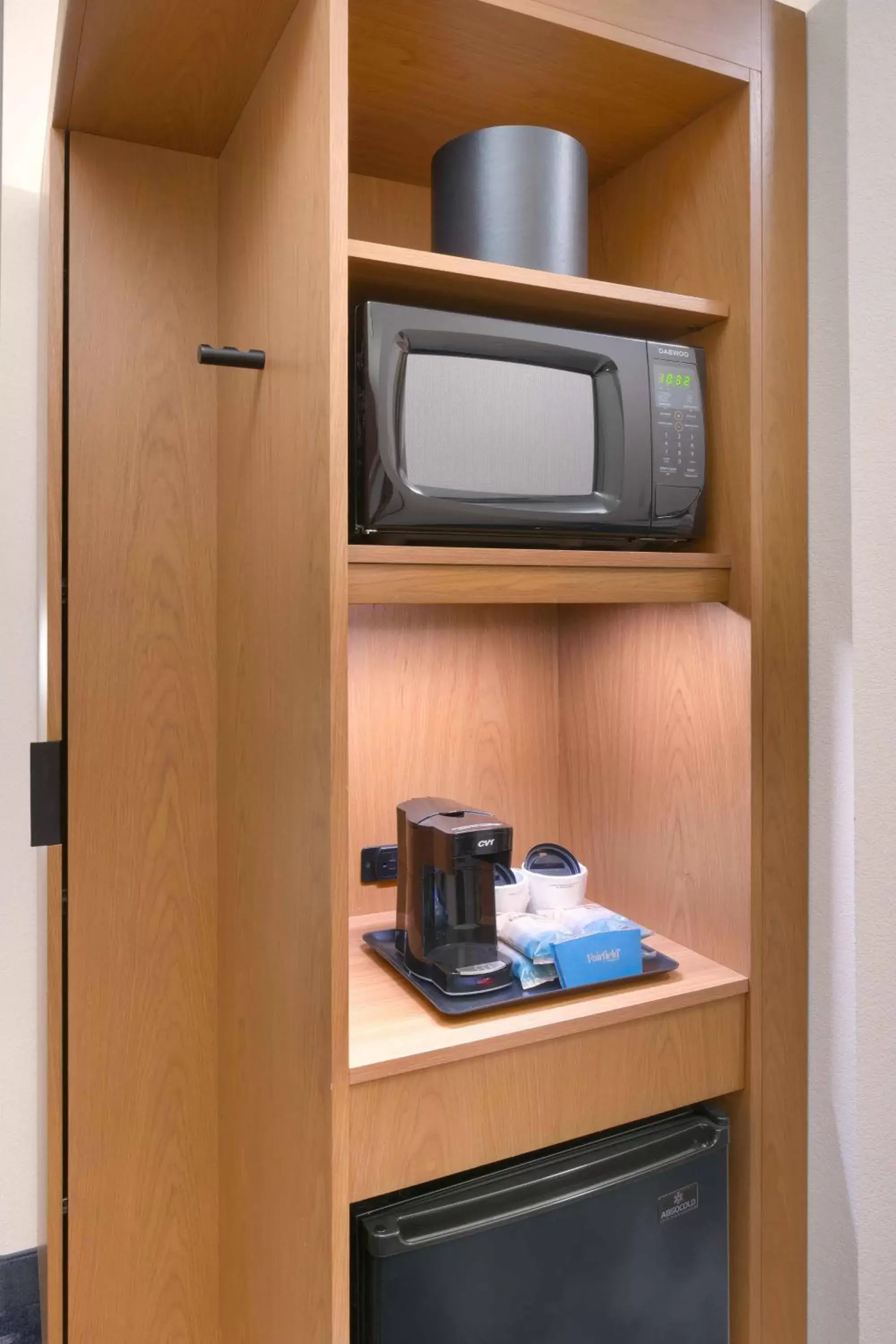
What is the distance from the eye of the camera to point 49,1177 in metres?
1.41

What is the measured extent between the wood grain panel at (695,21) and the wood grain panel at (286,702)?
342 mm

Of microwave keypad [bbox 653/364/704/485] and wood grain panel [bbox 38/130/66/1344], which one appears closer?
microwave keypad [bbox 653/364/704/485]

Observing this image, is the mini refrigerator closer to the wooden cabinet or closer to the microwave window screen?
the wooden cabinet

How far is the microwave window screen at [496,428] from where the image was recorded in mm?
1090

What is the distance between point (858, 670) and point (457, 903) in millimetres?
594

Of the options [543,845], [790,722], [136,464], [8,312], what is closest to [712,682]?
[790,722]

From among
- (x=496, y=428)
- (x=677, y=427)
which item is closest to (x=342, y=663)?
(x=496, y=428)

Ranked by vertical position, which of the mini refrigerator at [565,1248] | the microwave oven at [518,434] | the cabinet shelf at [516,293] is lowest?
the mini refrigerator at [565,1248]

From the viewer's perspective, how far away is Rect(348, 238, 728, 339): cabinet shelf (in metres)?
1.07

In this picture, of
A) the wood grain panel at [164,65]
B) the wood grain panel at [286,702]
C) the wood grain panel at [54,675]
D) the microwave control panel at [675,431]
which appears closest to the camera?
the wood grain panel at [286,702]

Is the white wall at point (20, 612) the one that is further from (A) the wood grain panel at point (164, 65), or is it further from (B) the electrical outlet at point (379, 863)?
(B) the electrical outlet at point (379, 863)

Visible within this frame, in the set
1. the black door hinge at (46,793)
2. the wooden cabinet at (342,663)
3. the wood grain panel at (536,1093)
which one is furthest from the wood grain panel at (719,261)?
the black door hinge at (46,793)

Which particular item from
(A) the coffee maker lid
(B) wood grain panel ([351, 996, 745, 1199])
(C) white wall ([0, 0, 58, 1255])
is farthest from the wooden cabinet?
(C) white wall ([0, 0, 58, 1255])

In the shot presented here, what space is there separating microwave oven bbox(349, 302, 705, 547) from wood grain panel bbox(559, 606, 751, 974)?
197 millimetres
